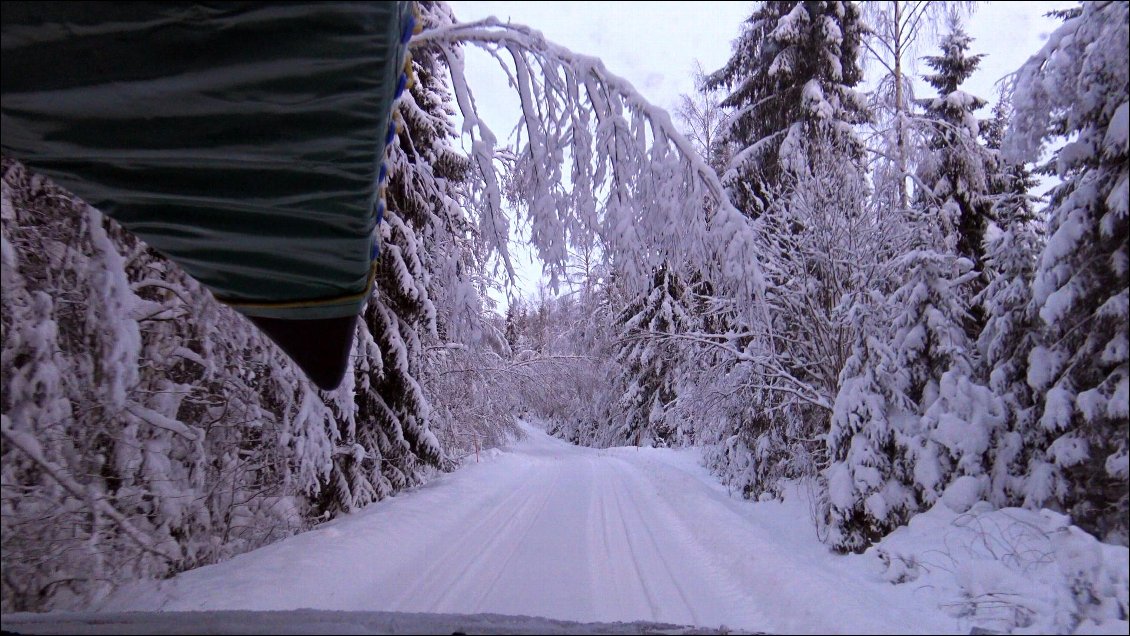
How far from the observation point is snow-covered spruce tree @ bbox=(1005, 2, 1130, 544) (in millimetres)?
1929

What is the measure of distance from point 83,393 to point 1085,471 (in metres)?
5.28

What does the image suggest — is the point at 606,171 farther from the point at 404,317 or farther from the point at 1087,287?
the point at 404,317

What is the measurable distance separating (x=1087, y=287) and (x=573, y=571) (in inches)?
175

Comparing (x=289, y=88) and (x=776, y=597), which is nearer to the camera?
(x=289, y=88)

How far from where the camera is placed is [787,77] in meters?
11.3

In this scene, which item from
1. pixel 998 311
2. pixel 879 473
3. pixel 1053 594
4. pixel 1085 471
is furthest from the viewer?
pixel 879 473

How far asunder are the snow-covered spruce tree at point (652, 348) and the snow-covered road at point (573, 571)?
6.98ft

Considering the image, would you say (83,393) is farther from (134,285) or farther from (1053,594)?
(1053,594)

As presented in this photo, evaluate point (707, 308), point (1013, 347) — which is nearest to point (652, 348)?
point (707, 308)

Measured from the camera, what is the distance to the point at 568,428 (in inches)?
1389

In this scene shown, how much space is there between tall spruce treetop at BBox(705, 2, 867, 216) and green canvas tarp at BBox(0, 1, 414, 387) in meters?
8.78

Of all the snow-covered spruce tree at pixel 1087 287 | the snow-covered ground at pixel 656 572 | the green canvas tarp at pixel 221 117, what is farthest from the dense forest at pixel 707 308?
the green canvas tarp at pixel 221 117

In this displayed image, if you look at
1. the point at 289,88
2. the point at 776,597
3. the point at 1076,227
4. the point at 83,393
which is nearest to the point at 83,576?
the point at 83,393

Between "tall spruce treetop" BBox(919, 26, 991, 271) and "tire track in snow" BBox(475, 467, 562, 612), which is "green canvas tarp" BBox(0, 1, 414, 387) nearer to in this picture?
"tire track in snow" BBox(475, 467, 562, 612)
